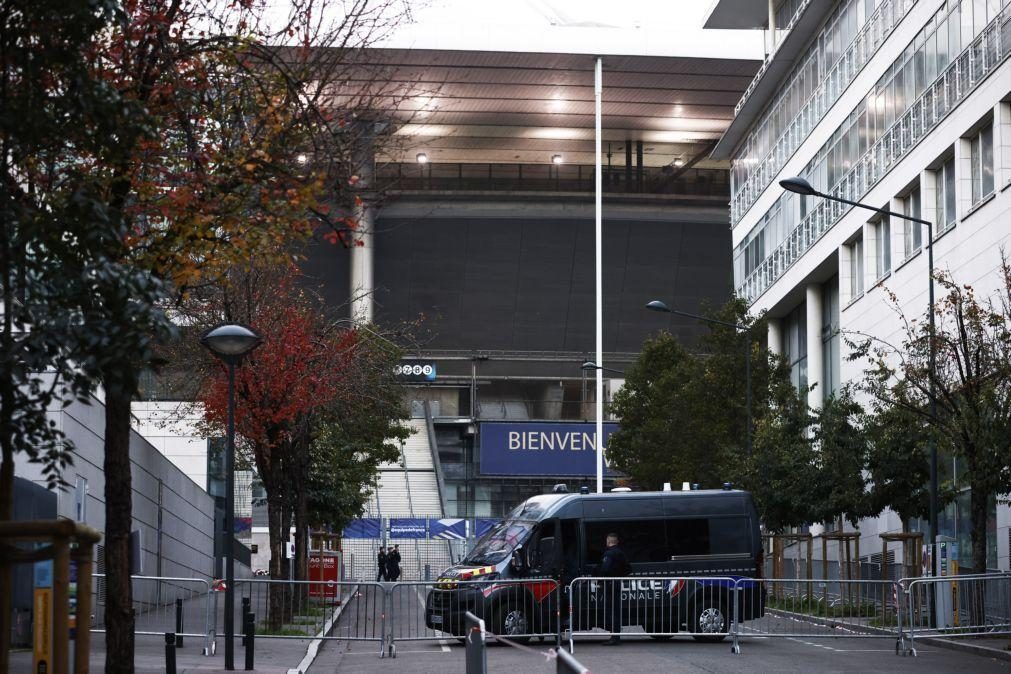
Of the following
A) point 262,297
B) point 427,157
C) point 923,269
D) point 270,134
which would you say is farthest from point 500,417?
point 270,134

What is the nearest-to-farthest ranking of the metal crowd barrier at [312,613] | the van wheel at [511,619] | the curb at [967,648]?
the curb at [967,648]
the van wheel at [511,619]
the metal crowd barrier at [312,613]

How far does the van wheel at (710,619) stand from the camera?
2394 cm

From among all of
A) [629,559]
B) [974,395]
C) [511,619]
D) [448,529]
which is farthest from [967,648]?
[448,529]

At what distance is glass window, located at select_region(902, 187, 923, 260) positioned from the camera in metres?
39.1

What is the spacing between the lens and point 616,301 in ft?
288

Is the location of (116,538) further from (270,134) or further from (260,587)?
(260,587)

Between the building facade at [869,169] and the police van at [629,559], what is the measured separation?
7.17 metres

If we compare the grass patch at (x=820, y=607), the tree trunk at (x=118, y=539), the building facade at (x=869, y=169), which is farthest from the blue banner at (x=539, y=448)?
the tree trunk at (x=118, y=539)

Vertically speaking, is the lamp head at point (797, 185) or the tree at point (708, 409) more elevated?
the lamp head at point (797, 185)

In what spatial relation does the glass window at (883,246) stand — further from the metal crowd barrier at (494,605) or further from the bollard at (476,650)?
the bollard at (476,650)

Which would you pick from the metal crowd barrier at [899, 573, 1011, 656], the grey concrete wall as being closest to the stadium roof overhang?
the grey concrete wall

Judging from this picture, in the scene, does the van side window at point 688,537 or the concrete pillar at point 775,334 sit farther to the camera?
the concrete pillar at point 775,334

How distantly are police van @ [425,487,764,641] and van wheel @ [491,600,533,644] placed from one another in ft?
0.05

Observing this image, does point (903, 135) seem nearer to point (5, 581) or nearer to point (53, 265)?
point (53, 265)
